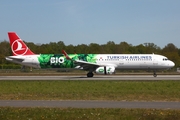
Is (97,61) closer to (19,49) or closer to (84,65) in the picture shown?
(84,65)

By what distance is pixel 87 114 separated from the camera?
1209 centimetres

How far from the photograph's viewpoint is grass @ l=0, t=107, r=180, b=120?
37.8ft

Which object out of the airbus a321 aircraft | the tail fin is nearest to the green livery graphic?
the airbus a321 aircraft

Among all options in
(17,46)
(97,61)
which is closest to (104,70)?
(97,61)

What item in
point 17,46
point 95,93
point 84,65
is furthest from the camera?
point 17,46

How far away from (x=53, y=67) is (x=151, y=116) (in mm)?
34441

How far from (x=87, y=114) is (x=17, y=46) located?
119 ft

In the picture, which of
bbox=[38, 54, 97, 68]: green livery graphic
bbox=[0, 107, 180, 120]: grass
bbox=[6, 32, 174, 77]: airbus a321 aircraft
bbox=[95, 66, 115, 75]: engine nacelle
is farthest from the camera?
bbox=[38, 54, 97, 68]: green livery graphic

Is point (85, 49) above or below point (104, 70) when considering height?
above

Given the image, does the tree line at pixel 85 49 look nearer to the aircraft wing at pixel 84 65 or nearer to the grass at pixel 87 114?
the aircraft wing at pixel 84 65

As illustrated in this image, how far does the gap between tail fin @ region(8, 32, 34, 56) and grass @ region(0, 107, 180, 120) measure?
1339 inches

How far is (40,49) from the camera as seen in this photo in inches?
4021

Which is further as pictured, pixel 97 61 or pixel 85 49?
pixel 85 49

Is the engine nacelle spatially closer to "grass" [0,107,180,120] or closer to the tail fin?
the tail fin
